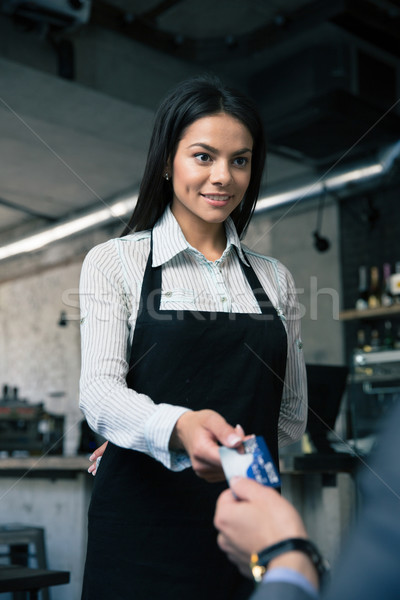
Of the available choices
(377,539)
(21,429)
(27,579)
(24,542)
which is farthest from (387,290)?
(377,539)

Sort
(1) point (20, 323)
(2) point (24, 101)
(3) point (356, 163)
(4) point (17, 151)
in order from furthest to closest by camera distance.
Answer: (1) point (20, 323), (4) point (17, 151), (3) point (356, 163), (2) point (24, 101)

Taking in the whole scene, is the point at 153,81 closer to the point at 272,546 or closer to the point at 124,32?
the point at 124,32

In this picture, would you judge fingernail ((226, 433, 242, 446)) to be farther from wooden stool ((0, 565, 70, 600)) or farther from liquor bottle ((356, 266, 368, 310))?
liquor bottle ((356, 266, 368, 310))

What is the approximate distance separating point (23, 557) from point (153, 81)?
3017mm

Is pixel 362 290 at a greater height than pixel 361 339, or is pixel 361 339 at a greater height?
pixel 362 290

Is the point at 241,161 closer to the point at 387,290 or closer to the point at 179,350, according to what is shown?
the point at 179,350

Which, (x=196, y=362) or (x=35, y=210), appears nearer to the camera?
(x=196, y=362)

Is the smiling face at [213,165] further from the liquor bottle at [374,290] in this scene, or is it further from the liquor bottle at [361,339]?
the liquor bottle at [361,339]

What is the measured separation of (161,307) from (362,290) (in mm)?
4776

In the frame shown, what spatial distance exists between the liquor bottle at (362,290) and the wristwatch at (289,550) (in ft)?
16.2

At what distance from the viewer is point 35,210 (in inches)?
310

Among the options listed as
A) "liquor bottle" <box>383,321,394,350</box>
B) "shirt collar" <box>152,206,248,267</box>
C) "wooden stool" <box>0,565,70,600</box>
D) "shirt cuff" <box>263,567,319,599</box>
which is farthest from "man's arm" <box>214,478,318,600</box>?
"liquor bottle" <box>383,321,394,350</box>

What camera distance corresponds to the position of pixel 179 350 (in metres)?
1.15

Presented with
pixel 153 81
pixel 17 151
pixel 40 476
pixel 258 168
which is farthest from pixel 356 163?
pixel 258 168
